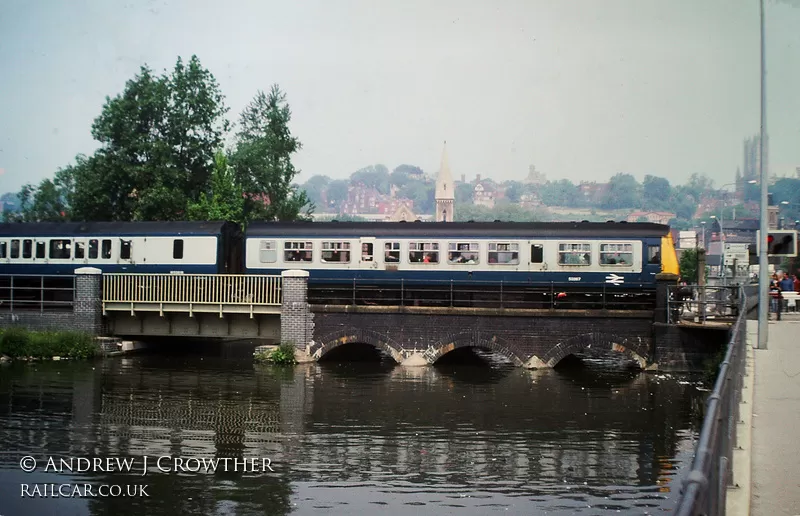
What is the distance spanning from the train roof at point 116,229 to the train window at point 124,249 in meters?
0.32

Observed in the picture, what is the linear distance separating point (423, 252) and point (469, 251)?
5.49 feet

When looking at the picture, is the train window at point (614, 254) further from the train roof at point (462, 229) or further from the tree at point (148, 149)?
the tree at point (148, 149)

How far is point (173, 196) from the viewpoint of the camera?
155 ft

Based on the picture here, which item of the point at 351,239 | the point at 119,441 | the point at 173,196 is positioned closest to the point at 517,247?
the point at 351,239

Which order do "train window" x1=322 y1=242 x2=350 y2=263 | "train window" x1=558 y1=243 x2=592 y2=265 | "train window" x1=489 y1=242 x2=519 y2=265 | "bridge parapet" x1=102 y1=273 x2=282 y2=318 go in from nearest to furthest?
"train window" x1=558 y1=243 x2=592 y2=265, "bridge parapet" x1=102 y1=273 x2=282 y2=318, "train window" x1=489 y1=242 x2=519 y2=265, "train window" x1=322 y1=242 x2=350 y2=263

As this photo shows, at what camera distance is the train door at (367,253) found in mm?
30000

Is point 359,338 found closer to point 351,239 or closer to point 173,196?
point 351,239

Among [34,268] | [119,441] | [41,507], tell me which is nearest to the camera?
[41,507]

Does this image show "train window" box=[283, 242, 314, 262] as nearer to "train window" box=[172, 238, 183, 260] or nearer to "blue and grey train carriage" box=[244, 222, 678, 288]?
"blue and grey train carriage" box=[244, 222, 678, 288]

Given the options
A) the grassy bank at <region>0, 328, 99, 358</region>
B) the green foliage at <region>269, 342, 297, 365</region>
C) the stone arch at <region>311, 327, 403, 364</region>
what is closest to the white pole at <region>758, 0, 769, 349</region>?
the stone arch at <region>311, 327, 403, 364</region>

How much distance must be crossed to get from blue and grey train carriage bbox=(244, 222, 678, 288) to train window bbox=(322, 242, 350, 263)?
0.12 feet

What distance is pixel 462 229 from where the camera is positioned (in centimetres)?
2962

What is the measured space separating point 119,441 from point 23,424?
9.85 feet

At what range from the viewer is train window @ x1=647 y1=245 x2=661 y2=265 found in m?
28.2
